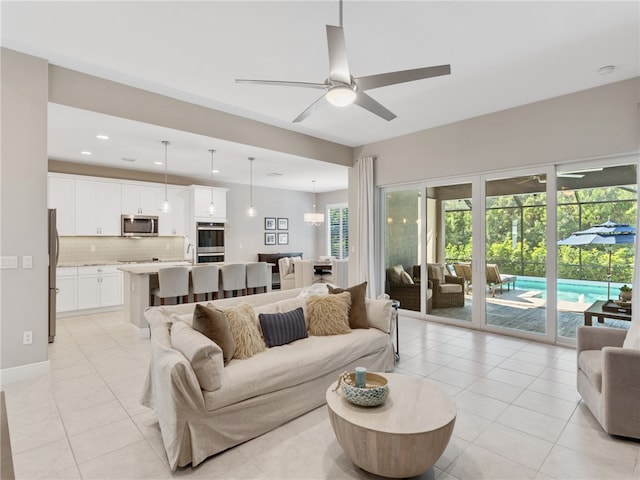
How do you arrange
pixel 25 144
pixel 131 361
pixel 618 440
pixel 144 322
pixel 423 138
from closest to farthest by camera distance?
pixel 618 440
pixel 25 144
pixel 131 361
pixel 144 322
pixel 423 138

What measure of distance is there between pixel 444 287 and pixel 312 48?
13.4 feet

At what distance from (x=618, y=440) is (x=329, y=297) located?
2.34 metres

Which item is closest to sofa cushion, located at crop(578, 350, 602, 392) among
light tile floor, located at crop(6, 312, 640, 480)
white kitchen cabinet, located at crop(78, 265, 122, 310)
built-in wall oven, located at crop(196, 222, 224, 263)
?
light tile floor, located at crop(6, 312, 640, 480)

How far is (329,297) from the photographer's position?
134 inches

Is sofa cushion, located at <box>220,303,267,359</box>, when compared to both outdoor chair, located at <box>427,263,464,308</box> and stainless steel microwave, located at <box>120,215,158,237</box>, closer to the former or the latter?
outdoor chair, located at <box>427,263,464,308</box>

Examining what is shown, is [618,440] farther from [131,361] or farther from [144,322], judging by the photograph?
[144,322]

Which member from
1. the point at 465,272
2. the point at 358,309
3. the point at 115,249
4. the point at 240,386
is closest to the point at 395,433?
the point at 240,386

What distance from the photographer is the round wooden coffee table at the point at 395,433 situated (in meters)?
1.72

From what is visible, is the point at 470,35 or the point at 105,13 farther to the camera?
the point at 470,35

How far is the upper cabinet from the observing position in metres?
7.57

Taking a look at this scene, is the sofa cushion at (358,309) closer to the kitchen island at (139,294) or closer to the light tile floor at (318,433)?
the light tile floor at (318,433)

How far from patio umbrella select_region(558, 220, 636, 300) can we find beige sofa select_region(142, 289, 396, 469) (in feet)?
9.28

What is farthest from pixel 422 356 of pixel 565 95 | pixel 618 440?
pixel 565 95

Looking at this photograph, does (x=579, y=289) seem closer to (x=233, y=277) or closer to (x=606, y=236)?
(x=606, y=236)
